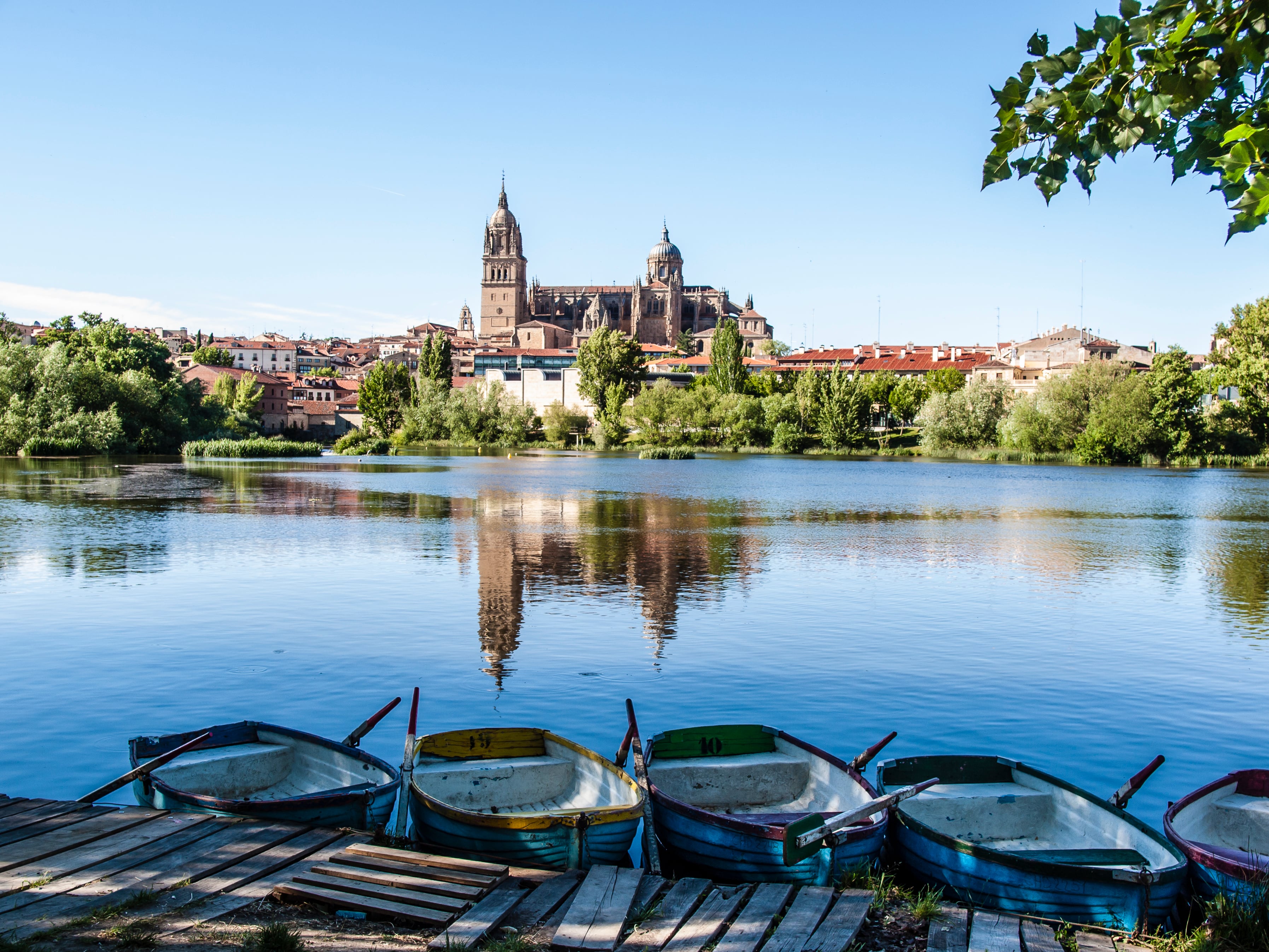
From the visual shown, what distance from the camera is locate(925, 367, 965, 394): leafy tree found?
109 m

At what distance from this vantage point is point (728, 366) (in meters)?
99.8

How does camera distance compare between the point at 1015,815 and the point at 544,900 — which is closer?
the point at 544,900

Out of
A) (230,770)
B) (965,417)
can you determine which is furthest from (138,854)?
(965,417)

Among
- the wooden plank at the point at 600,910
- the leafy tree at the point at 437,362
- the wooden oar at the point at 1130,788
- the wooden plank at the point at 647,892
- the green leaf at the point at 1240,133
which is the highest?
the leafy tree at the point at 437,362

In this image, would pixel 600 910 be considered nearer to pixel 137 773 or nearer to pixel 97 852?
pixel 97 852

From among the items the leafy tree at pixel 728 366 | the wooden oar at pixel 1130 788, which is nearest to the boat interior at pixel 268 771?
the wooden oar at pixel 1130 788

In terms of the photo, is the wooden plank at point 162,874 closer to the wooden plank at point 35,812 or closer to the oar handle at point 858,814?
the wooden plank at point 35,812

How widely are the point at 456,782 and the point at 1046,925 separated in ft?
13.8

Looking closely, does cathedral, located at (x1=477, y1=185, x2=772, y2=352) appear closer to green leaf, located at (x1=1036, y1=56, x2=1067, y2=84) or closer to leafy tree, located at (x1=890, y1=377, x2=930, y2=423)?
leafy tree, located at (x1=890, y1=377, x2=930, y2=423)

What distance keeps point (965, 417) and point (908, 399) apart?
22531 millimetres

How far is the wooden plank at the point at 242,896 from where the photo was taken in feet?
17.6

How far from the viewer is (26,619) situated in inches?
623

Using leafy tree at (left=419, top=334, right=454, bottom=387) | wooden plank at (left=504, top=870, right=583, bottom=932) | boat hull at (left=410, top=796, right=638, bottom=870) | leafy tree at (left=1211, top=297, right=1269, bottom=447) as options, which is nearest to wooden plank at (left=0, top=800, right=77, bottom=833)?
boat hull at (left=410, top=796, right=638, bottom=870)

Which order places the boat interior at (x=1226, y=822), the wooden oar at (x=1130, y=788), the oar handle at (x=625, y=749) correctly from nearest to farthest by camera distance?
the boat interior at (x=1226, y=822)
the wooden oar at (x=1130, y=788)
the oar handle at (x=625, y=749)
